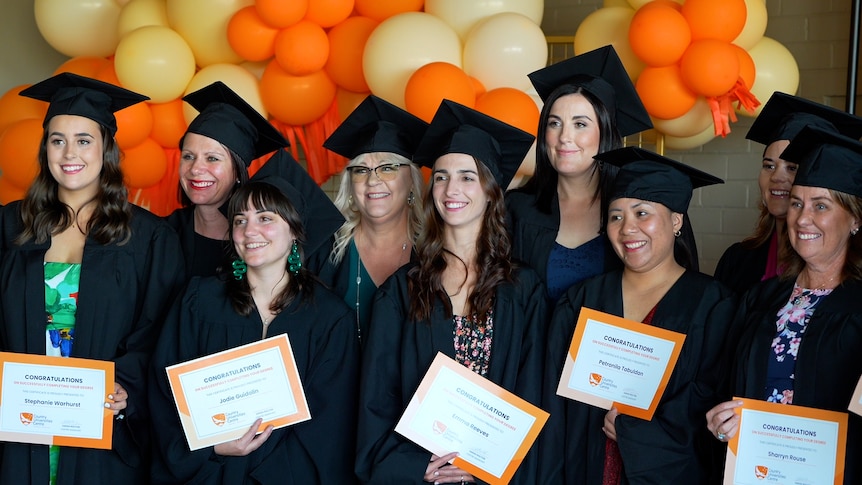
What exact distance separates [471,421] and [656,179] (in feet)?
3.02

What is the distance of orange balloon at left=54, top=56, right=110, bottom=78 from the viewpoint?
4.65 metres

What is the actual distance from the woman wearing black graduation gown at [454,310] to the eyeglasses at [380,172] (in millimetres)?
290

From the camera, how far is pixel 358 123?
3320 millimetres

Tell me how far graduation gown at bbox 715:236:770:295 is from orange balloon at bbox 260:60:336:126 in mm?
2080

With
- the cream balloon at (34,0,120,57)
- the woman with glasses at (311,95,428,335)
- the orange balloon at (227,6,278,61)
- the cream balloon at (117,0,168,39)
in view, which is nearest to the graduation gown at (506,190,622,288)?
the woman with glasses at (311,95,428,335)

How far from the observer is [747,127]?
5.69m

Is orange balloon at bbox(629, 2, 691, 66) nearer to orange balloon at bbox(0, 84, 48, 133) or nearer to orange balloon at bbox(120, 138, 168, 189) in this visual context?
orange balloon at bbox(120, 138, 168, 189)

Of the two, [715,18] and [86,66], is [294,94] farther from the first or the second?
[715,18]

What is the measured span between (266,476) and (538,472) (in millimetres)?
844

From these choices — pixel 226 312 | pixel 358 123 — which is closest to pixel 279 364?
pixel 226 312

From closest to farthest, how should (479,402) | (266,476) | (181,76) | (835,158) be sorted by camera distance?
(835,158), (479,402), (266,476), (181,76)

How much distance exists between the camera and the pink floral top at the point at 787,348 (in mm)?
2385

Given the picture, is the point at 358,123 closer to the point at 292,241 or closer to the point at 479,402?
the point at 292,241

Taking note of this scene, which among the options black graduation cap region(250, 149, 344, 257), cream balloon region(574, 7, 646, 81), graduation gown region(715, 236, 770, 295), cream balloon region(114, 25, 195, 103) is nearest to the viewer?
black graduation cap region(250, 149, 344, 257)
